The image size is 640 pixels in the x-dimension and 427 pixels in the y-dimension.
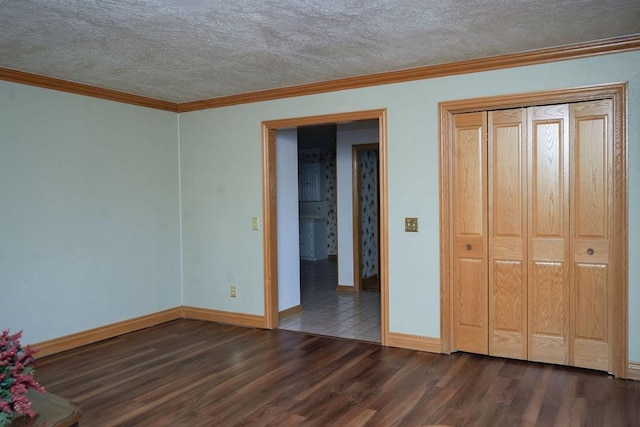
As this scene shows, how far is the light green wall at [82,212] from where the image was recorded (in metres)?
4.13

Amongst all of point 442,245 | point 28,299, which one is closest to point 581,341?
point 442,245

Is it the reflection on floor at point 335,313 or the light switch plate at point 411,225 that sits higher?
the light switch plate at point 411,225

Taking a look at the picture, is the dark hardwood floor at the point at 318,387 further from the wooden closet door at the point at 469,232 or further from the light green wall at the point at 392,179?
the light green wall at the point at 392,179

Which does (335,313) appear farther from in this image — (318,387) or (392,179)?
(318,387)

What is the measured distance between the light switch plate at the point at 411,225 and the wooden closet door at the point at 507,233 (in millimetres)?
617

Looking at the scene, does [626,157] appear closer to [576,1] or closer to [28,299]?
[576,1]

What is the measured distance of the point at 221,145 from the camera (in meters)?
5.42

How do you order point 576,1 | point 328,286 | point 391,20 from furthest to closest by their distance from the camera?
point 328,286, point 391,20, point 576,1

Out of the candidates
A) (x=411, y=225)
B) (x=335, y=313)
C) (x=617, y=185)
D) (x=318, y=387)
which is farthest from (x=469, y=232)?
(x=335, y=313)

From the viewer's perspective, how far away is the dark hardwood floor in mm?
3008

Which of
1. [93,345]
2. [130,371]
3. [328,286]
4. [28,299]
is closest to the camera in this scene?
[130,371]

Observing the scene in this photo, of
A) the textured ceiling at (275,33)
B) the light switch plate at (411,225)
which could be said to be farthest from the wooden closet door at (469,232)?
the textured ceiling at (275,33)

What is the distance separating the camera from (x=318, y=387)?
11.5ft

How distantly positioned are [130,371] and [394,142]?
2.89m
